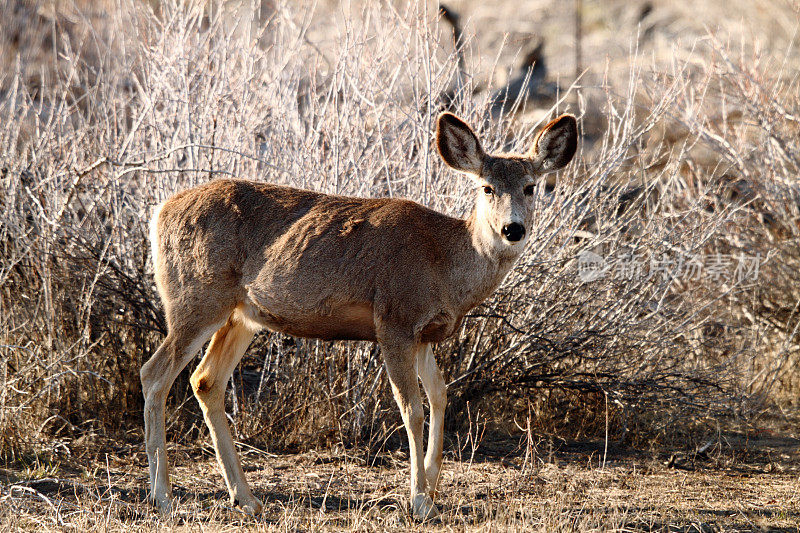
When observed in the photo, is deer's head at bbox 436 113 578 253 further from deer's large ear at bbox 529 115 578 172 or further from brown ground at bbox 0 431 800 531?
brown ground at bbox 0 431 800 531

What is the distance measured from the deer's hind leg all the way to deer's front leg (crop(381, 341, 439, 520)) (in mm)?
942

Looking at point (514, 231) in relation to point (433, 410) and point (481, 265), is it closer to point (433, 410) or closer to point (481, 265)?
point (481, 265)

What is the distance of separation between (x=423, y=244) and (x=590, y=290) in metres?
2.18

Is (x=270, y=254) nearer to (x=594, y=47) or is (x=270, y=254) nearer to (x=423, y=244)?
(x=423, y=244)

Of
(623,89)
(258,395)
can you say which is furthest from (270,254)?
(623,89)

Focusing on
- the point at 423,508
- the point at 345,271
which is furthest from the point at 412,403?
the point at 345,271

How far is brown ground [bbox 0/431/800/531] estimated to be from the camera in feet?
17.6

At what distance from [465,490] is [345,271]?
5.45ft

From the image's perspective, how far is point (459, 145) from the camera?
5715mm

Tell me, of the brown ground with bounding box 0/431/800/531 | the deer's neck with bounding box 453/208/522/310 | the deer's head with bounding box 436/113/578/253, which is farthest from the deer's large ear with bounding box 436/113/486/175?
the brown ground with bounding box 0/431/800/531

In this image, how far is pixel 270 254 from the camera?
229 inches

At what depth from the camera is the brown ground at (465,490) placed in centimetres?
538

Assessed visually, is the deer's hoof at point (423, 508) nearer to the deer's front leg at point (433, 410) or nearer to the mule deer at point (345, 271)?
the mule deer at point (345, 271)

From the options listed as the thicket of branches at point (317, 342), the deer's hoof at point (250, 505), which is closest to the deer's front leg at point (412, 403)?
the deer's hoof at point (250, 505)
